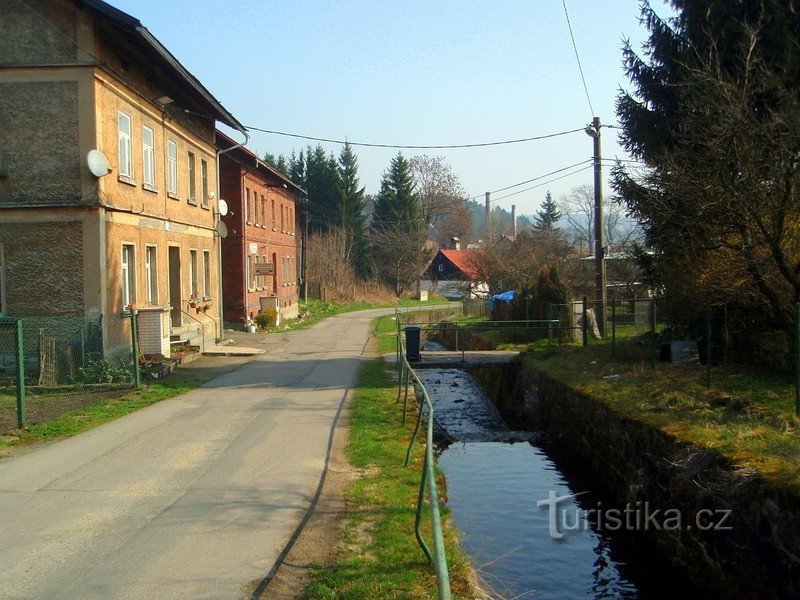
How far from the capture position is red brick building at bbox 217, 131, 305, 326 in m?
31.6

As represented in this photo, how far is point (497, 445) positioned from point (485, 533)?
18.4 ft

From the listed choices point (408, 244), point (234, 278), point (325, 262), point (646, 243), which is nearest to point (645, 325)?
point (646, 243)

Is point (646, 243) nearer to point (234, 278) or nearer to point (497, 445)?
point (497, 445)

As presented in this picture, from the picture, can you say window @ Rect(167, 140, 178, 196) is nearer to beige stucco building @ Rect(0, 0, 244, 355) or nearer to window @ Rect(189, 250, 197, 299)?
window @ Rect(189, 250, 197, 299)

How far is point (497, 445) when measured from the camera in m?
15.0

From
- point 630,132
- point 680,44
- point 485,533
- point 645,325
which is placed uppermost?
point 680,44

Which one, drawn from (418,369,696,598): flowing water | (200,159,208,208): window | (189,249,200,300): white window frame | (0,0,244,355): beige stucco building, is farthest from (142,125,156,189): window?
(418,369,696,598): flowing water

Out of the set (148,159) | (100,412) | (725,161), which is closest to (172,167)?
(148,159)

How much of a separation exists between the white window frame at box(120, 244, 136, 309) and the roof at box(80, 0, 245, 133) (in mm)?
4679

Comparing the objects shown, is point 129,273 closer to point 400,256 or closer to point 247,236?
point 247,236

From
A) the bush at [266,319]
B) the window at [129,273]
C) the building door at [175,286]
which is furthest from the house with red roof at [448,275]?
the window at [129,273]

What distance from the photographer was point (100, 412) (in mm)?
12930

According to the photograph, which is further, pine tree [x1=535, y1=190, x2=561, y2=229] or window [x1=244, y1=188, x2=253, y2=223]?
pine tree [x1=535, y1=190, x2=561, y2=229]

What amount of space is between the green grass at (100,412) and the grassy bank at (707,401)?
8.35 meters
